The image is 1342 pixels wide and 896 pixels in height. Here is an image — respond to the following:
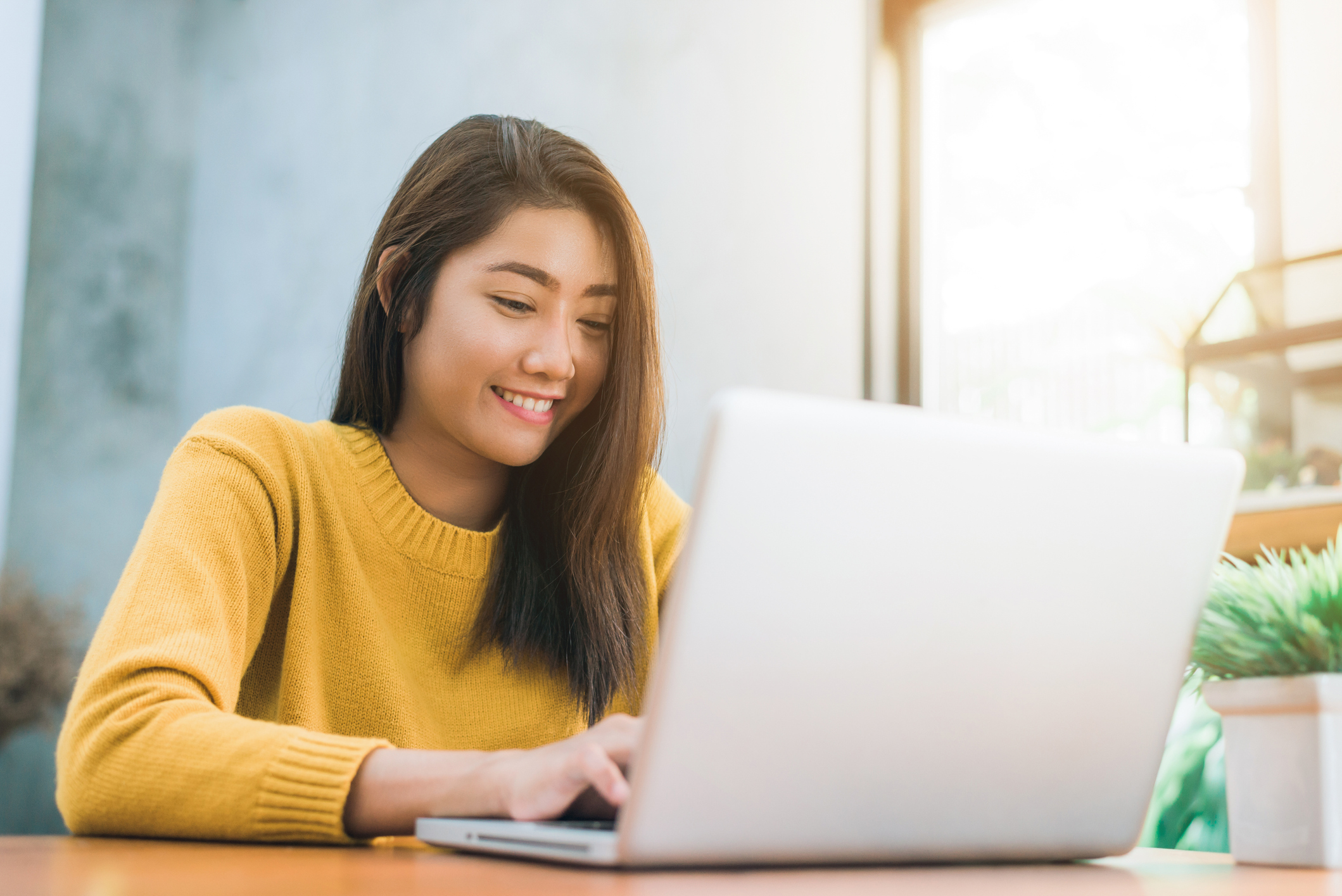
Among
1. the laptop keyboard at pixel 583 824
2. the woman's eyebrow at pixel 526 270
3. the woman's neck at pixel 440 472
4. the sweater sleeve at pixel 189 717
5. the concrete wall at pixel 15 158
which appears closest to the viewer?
the laptop keyboard at pixel 583 824

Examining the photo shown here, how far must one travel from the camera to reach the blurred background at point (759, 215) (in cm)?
140

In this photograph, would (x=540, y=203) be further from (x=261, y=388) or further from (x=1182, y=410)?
(x=261, y=388)

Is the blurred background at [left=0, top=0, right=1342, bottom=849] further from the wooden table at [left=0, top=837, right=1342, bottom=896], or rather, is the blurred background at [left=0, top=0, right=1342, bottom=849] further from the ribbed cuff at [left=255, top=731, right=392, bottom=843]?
the ribbed cuff at [left=255, top=731, right=392, bottom=843]

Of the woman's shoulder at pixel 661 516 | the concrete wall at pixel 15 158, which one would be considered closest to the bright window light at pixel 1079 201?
the woman's shoulder at pixel 661 516

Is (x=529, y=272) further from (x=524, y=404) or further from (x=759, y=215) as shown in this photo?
(x=759, y=215)

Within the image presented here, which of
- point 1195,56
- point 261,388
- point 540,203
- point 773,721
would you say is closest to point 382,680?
point 540,203

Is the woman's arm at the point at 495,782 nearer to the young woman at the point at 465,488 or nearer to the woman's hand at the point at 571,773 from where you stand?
the woman's hand at the point at 571,773

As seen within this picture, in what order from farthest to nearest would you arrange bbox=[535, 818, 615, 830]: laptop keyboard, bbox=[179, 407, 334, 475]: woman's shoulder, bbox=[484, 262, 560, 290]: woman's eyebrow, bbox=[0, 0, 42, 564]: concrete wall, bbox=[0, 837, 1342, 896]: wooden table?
bbox=[0, 0, 42, 564]: concrete wall
bbox=[484, 262, 560, 290]: woman's eyebrow
bbox=[179, 407, 334, 475]: woman's shoulder
bbox=[535, 818, 615, 830]: laptop keyboard
bbox=[0, 837, 1342, 896]: wooden table

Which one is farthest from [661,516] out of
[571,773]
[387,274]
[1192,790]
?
[571,773]

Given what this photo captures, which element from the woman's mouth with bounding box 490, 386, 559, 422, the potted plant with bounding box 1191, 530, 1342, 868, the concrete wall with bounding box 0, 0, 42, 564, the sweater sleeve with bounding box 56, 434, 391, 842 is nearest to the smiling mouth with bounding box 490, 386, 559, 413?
the woman's mouth with bounding box 490, 386, 559, 422

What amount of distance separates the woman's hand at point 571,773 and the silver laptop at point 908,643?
0.02 metres

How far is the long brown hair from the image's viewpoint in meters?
1.15

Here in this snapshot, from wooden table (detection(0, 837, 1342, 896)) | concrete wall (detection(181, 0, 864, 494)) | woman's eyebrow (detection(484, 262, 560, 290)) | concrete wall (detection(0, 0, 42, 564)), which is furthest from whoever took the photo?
concrete wall (detection(0, 0, 42, 564))

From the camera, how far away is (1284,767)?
0.61m
